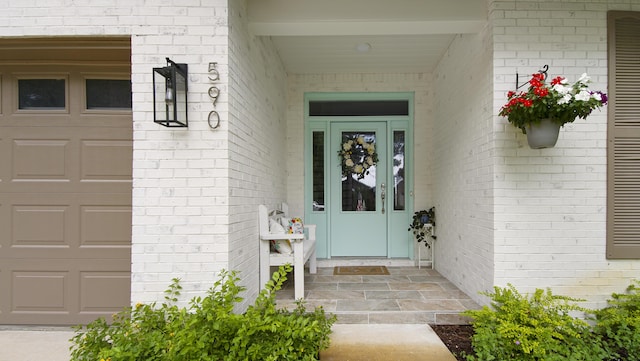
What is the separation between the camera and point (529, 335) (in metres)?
2.09

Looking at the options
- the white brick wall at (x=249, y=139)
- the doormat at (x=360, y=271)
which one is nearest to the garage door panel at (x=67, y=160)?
the white brick wall at (x=249, y=139)

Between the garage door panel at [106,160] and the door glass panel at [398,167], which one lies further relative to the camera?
the door glass panel at [398,167]

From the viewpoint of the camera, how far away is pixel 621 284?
2.61 meters

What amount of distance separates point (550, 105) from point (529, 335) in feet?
5.15

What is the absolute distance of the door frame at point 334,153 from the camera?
14.8 feet

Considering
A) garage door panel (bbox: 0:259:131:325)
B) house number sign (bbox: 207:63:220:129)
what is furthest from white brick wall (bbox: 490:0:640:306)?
garage door panel (bbox: 0:259:131:325)

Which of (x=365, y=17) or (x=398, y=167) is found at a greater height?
(x=365, y=17)

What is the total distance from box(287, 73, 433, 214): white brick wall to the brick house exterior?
107 cm

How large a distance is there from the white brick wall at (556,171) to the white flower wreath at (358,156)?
6.64ft

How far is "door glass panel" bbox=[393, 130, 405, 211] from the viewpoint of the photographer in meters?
4.56

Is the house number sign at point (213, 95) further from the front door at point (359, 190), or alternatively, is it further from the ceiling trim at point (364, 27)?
the front door at point (359, 190)

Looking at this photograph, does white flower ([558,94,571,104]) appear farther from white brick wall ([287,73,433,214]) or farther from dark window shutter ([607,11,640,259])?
white brick wall ([287,73,433,214])

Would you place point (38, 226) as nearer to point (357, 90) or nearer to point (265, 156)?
point (265, 156)

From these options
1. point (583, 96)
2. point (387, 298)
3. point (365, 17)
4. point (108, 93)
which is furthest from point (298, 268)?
point (583, 96)
